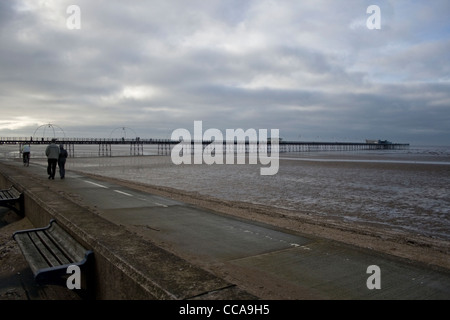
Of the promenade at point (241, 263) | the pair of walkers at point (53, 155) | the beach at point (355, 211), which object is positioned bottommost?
the beach at point (355, 211)

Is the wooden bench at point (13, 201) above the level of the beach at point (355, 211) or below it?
above

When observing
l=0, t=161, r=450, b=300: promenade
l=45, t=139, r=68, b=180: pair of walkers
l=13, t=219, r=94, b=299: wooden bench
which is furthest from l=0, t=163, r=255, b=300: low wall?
l=45, t=139, r=68, b=180: pair of walkers

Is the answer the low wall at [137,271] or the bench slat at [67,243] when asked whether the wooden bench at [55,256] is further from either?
the low wall at [137,271]

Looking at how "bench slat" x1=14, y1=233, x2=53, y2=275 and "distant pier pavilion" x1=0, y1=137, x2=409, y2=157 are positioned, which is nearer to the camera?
"bench slat" x1=14, y1=233, x2=53, y2=275

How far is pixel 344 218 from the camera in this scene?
10633mm

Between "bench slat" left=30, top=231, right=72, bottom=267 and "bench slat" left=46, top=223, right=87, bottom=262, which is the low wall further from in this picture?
"bench slat" left=30, top=231, right=72, bottom=267

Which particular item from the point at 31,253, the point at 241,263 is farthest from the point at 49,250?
the point at 241,263

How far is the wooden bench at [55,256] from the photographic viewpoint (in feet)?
13.4

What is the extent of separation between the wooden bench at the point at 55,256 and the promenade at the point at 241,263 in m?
0.21

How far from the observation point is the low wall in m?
2.98

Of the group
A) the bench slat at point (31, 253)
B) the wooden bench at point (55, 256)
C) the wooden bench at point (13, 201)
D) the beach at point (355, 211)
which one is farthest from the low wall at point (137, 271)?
the wooden bench at point (13, 201)

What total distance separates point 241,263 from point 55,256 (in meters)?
2.58

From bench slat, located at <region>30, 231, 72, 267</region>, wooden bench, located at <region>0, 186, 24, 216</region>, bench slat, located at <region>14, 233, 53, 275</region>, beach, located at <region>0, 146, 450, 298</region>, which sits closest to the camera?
bench slat, located at <region>14, 233, 53, 275</region>
